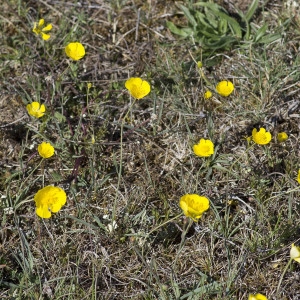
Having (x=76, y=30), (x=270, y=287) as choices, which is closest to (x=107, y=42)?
(x=76, y=30)

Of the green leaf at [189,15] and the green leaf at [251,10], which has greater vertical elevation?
the green leaf at [251,10]

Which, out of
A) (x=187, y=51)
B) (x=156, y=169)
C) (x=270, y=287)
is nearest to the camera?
(x=270, y=287)

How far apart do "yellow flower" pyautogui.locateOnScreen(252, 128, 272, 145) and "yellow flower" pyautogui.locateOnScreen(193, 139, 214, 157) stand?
0.24 m

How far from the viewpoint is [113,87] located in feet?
11.3

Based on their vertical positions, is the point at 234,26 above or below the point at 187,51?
above

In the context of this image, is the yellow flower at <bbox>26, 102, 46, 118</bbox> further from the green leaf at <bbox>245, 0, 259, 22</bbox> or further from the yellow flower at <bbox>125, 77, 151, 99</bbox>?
the green leaf at <bbox>245, 0, 259, 22</bbox>

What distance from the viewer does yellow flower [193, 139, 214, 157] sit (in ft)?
9.50

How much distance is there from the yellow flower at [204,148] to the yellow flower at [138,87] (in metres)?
0.42

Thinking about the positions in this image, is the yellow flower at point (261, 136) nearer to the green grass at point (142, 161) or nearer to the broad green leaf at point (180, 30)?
the green grass at point (142, 161)

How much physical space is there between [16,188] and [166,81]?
1182 mm

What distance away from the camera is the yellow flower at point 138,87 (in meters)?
3.00

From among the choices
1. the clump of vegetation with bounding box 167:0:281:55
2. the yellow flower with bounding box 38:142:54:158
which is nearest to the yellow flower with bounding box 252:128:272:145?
the clump of vegetation with bounding box 167:0:281:55

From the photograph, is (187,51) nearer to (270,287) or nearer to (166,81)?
(166,81)

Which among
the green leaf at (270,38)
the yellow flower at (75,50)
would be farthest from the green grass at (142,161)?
the yellow flower at (75,50)
